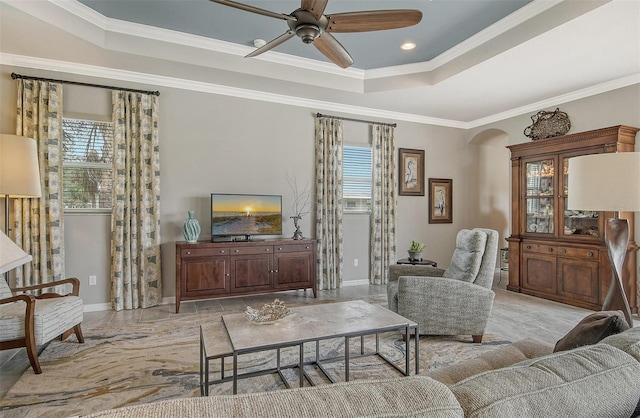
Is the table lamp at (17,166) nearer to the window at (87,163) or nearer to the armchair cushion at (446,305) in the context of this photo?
the window at (87,163)

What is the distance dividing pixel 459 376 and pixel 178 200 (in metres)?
4.03

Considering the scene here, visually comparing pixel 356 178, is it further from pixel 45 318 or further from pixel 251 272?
pixel 45 318

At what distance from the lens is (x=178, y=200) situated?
4523 millimetres

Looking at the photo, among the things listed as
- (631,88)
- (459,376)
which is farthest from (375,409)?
(631,88)

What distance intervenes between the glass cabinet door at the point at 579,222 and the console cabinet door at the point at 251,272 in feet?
13.2

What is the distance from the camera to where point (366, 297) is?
479cm

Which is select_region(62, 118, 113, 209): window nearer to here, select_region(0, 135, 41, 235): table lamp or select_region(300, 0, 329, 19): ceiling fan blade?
select_region(0, 135, 41, 235): table lamp

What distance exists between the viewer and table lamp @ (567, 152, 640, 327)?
79.1 inches

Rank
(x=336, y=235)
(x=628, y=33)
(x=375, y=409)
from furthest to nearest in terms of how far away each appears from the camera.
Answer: (x=336, y=235)
(x=628, y=33)
(x=375, y=409)

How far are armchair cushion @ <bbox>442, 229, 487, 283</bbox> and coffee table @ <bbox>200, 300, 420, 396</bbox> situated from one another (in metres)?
1.11

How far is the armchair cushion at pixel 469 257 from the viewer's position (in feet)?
10.6

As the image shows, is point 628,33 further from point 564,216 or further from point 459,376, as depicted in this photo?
point 459,376

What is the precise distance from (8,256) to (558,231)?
218 inches

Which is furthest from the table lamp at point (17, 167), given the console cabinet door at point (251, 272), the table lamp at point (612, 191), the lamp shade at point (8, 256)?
the table lamp at point (612, 191)
